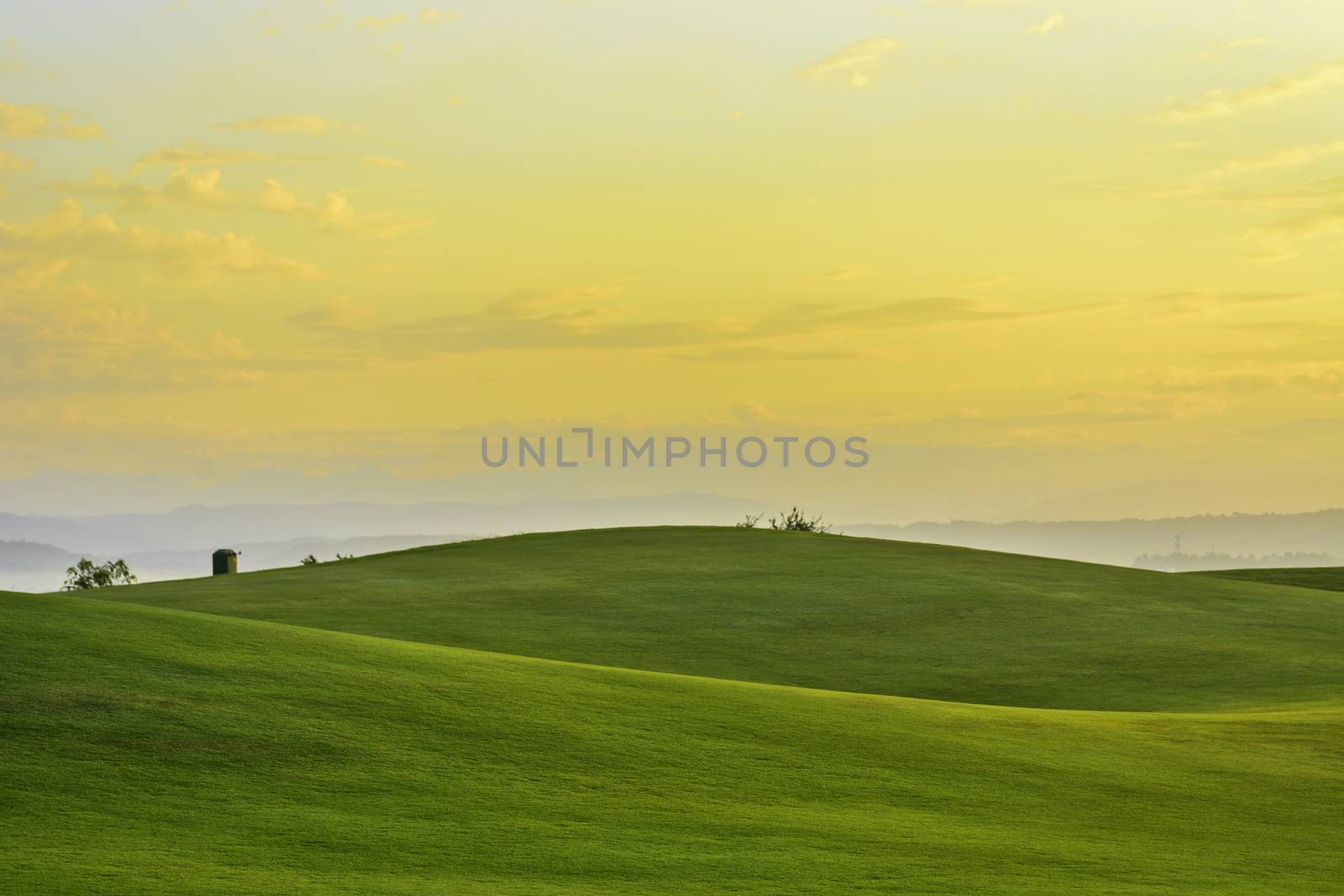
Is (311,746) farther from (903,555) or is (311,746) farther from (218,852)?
(903,555)

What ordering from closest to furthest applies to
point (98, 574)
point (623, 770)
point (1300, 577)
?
1. point (623, 770)
2. point (1300, 577)
3. point (98, 574)

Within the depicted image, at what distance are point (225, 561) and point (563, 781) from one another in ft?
132

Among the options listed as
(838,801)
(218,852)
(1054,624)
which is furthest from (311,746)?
(1054,624)

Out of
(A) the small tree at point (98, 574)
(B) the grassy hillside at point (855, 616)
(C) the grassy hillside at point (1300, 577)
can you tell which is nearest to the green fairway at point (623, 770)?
(B) the grassy hillside at point (855, 616)

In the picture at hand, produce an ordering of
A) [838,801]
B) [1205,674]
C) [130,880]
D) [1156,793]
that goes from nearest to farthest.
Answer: [130,880], [838,801], [1156,793], [1205,674]

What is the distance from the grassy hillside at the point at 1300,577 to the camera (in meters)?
57.2

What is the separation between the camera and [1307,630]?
37906 millimetres

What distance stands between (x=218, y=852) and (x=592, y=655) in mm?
19447

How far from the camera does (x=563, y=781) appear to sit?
17234mm

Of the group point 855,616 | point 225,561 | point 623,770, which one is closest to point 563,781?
point 623,770

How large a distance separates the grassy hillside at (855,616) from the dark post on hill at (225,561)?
5209mm

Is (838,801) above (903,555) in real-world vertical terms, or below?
below

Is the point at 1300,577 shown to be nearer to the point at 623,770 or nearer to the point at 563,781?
the point at 623,770

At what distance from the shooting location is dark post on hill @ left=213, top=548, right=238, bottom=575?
53938 millimetres
